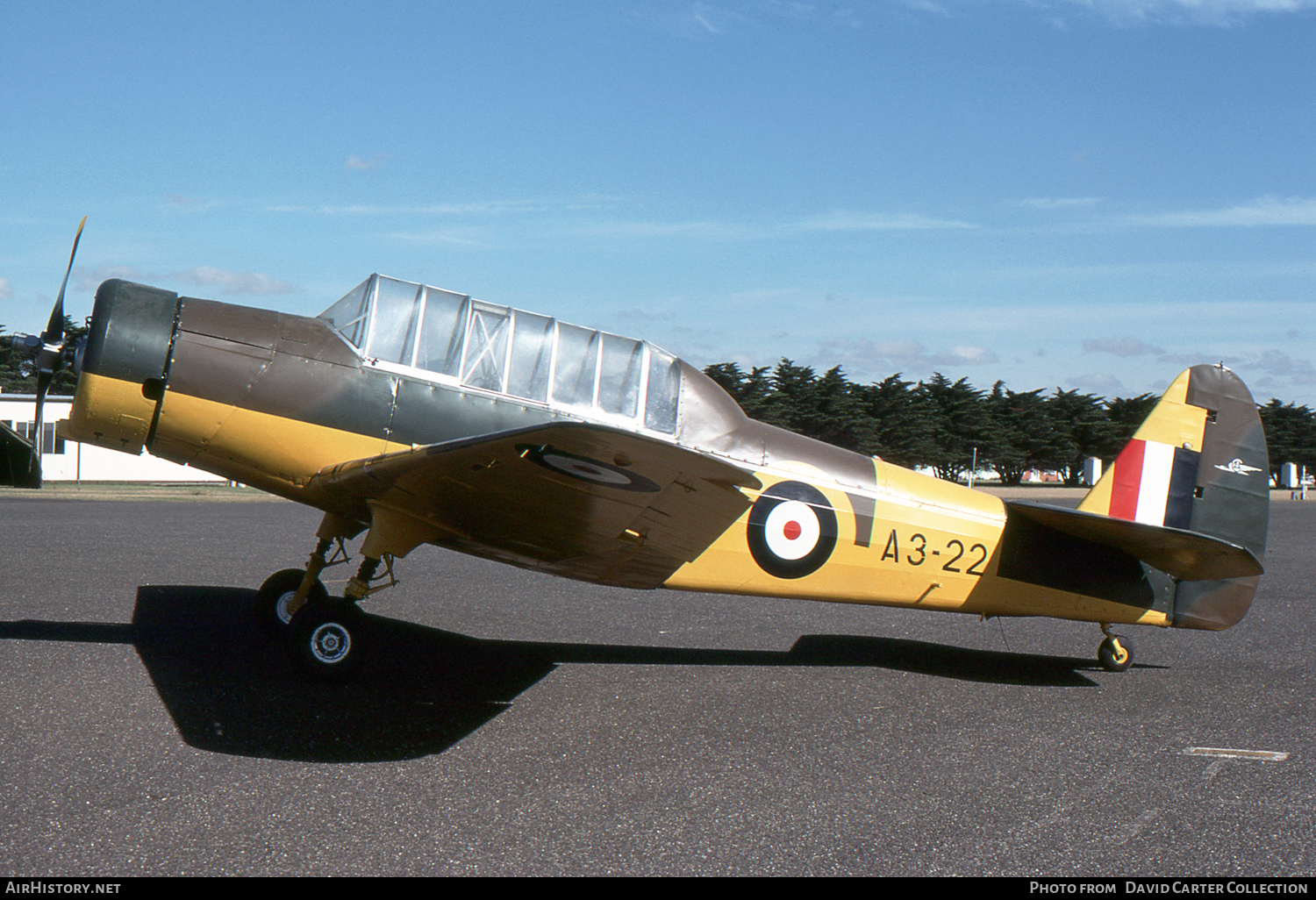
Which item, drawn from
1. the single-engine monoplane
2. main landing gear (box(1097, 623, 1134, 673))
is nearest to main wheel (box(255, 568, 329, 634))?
the single-engine monoplane

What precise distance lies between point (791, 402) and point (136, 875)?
4572 centimetres

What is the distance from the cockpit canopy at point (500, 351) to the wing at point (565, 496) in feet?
2.72

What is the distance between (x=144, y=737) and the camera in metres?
4.30

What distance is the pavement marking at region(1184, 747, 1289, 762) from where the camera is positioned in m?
4.61

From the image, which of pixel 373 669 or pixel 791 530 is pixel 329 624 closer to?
pixel 373 669

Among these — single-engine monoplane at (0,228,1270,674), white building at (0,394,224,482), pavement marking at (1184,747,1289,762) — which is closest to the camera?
pavement marking at (1184,747,1289,762)

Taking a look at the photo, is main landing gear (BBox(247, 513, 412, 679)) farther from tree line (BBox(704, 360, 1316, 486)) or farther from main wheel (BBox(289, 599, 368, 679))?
tree line (BBox(704, 360, 1316, 486))

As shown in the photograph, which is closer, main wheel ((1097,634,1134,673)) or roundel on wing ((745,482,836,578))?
roundel on wing ((745,482,836,578))

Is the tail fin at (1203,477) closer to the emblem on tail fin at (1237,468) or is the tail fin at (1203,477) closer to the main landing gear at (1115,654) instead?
the emblem on tail fin at (1237,468)

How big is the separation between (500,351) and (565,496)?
1.48 m

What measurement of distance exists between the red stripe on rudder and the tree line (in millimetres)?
36275

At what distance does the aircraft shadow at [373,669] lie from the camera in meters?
4.50
